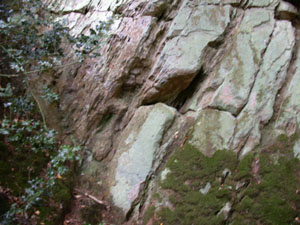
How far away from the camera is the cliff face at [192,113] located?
4.21 metres

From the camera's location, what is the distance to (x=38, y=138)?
4.11 m

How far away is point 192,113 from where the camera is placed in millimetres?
4934

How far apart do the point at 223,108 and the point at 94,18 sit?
406 centimetres

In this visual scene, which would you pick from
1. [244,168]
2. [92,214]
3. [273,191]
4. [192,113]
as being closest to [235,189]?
[244,168]

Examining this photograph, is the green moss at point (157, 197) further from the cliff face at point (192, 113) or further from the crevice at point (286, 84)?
the crevice at point (286, 84)

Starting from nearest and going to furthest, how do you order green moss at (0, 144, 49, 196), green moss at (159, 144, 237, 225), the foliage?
the foliage
green moss at (159, 144, 237, 225)
green moss at (0, 144, 49, 196)

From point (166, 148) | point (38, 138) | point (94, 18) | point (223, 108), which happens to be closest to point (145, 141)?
point (166, 148)

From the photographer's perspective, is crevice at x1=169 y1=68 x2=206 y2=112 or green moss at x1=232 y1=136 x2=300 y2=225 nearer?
green moss at x1=232 y1=136 x2=300 y2=225

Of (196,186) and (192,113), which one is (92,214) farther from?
(192,113)

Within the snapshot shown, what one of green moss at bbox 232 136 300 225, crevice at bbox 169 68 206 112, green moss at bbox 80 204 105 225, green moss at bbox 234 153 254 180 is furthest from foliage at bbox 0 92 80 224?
green moss at bbox 232 136 300 225

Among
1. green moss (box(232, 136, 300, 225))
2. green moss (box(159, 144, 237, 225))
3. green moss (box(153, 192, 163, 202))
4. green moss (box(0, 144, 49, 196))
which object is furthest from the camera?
green moss (box(153, 192, 163, 202))

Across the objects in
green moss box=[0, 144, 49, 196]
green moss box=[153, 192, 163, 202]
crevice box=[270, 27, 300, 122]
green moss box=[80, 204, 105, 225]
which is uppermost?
crevice box=[270, 27, 300, 122]

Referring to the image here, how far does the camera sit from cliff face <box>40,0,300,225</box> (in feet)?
13.8

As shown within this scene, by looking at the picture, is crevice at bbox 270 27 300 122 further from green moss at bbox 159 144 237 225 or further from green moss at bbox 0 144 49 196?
green moss at bbox 0 144 49 196
